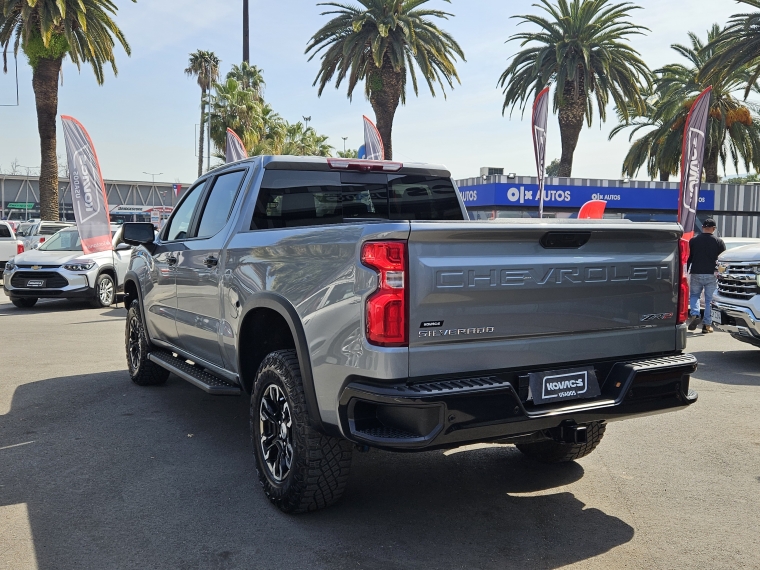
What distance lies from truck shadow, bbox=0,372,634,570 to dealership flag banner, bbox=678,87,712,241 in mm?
11352

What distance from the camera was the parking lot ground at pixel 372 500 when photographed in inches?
136

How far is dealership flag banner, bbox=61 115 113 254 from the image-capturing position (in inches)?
614

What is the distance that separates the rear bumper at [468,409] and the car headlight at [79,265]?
1247cm

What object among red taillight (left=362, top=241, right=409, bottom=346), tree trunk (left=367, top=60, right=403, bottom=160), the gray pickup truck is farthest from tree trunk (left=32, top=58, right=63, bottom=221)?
red taillight (left=362, top=241, right=409, bottom=346)

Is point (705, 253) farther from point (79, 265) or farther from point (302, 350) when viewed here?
point (79, 265)

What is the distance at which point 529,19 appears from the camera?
97.3 ft

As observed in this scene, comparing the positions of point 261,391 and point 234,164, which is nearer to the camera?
point 261,391

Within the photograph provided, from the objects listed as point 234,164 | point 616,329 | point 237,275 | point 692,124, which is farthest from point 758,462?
point 692,124

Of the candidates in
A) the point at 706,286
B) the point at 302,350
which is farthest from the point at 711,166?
the point at 302,350

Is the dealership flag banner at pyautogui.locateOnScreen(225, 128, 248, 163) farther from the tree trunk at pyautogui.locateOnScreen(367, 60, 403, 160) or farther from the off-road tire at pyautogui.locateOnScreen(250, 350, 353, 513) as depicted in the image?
the off-road tire at pyautogui.locateOnScreen(250, 350, 353, 513)

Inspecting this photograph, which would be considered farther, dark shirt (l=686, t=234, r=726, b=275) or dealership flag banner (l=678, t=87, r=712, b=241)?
dealership flag banner (l=678, t=87, r=712, b=241)

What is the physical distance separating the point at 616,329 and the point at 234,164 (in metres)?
3.05

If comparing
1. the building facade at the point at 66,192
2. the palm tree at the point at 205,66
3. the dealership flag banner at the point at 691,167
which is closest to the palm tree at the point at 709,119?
the dealership flag banner at the point at 691,167

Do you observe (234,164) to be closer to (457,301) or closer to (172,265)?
(172,265)
